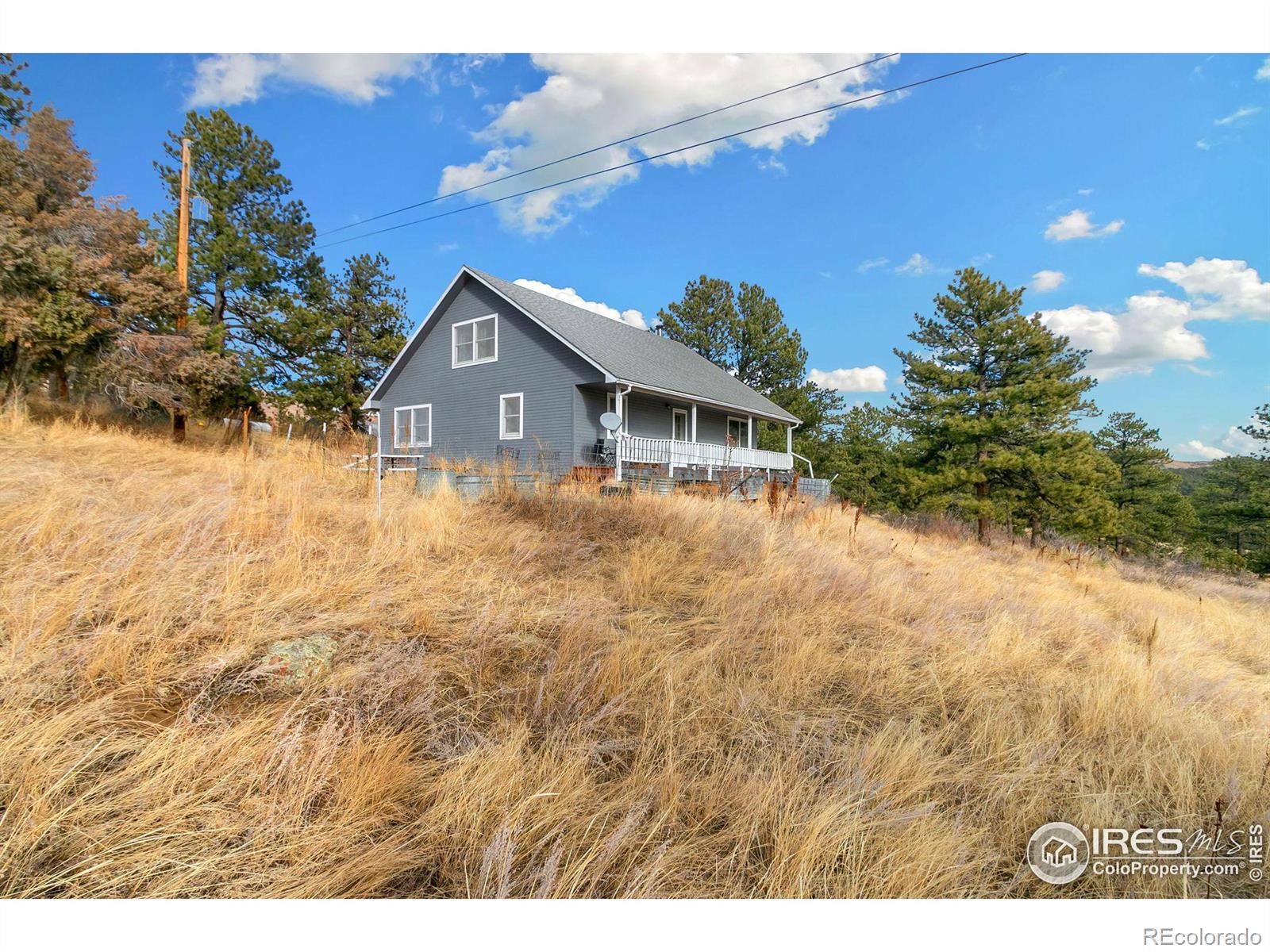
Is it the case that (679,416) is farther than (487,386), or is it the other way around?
(679,416)

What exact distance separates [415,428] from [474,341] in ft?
12.3

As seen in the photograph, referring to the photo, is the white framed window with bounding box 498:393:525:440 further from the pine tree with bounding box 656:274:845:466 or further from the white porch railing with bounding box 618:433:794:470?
the pine tree with bounding box 656:274:845:466

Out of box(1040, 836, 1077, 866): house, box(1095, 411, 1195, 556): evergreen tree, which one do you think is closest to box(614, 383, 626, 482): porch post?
box(1040, 836, 1077, 866): house

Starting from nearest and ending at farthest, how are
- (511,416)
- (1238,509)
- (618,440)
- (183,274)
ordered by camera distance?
(183,274), (618,440), (511,416), (1238,509)

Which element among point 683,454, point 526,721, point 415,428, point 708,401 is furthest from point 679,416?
point 526,721

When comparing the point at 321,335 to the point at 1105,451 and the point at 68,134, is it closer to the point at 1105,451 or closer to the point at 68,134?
the point at 68,134

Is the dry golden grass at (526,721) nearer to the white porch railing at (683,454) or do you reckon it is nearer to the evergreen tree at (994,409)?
the white porch railing at (683,454)

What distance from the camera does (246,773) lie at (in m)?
1.89

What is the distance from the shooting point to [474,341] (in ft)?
52.3

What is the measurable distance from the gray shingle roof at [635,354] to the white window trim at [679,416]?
42.3 inches

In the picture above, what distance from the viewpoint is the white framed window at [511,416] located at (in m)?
14.9

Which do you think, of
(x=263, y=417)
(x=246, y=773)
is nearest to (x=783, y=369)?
(x=263, y=417)

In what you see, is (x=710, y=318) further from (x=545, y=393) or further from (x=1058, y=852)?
(x=1058, y=852)

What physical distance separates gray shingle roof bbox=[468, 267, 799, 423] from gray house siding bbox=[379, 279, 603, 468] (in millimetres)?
466
